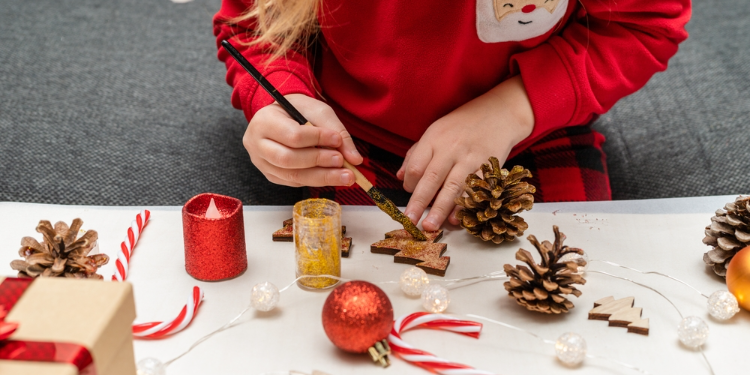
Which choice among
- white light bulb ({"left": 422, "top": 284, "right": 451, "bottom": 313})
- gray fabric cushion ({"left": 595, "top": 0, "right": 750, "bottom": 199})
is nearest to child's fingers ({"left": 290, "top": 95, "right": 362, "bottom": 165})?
white light bulb ({"left": 422, "top": 284, "right": 451, "bottom": 313})

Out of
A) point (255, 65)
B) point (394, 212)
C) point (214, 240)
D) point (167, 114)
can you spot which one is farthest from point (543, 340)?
point (167, 114)

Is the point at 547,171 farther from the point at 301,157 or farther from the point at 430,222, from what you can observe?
the point at 301,157

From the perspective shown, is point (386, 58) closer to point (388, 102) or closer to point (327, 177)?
point (388, 102)

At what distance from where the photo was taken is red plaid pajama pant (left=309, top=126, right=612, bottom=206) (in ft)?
3.46

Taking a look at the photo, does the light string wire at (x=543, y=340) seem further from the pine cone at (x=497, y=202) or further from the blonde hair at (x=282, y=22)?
the blonde hair at (x=282, y=22)

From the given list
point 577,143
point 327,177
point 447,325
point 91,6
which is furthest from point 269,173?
point 91,6

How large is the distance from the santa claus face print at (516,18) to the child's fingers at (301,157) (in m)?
0.30

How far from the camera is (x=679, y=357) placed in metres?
0.61

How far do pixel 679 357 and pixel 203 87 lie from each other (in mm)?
1094

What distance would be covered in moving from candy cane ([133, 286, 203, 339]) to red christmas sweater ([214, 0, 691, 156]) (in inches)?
15.2

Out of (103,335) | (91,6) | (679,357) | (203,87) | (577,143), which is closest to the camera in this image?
(103,335)

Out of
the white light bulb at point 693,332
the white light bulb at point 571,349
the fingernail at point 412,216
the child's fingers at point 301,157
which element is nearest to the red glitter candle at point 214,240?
the child's fingers at point 301,157

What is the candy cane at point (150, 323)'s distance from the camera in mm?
620

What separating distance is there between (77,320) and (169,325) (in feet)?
0.52
